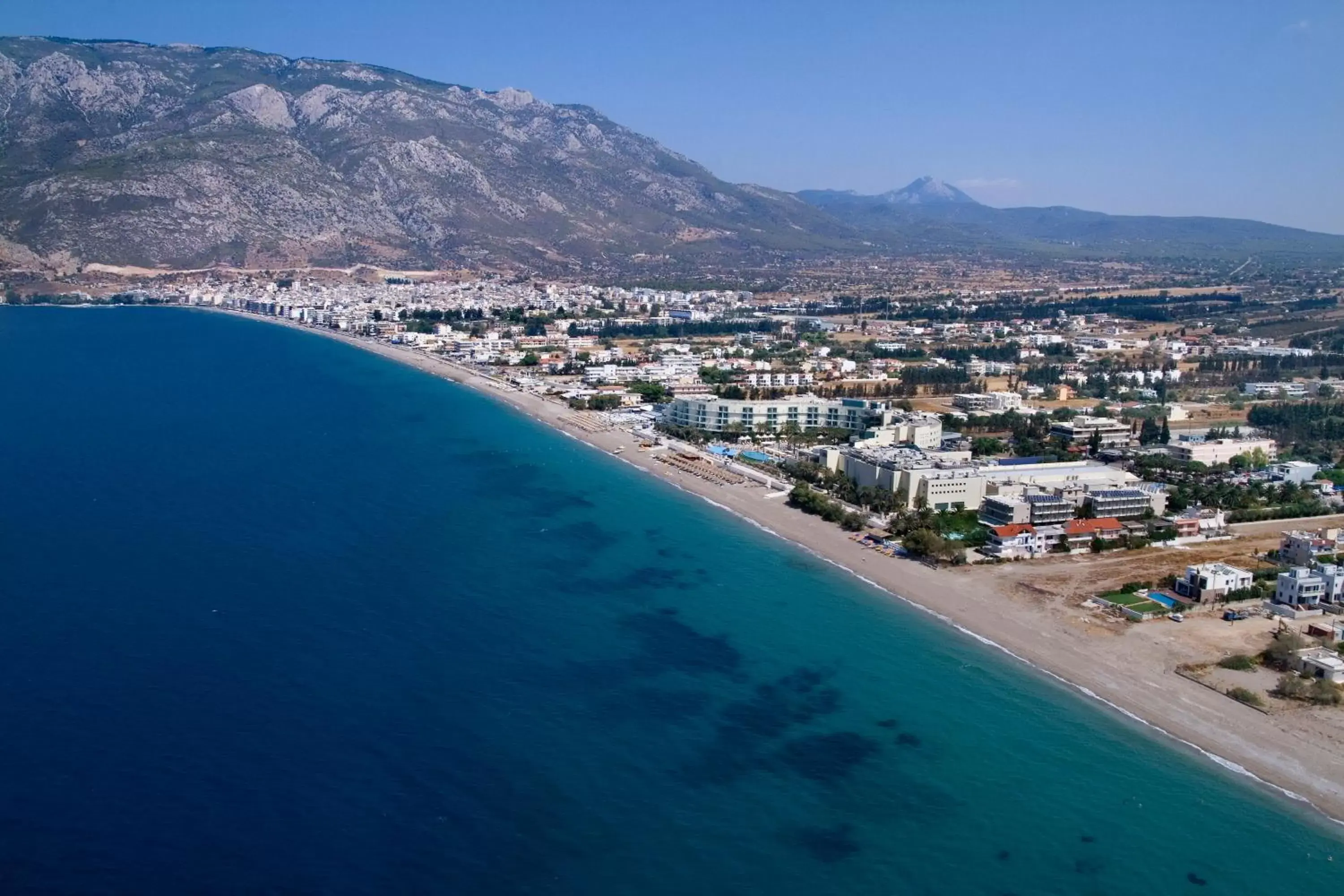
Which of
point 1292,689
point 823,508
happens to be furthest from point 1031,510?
point 1292,689

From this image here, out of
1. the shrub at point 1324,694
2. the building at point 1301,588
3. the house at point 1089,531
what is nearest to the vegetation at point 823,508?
the house at point 1089,531

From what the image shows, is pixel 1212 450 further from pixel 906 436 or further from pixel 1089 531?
pixel 1089 531

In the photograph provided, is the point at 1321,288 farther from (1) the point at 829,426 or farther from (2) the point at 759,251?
(1) the point at 829,426

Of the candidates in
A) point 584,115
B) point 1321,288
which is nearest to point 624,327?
point 1321,288

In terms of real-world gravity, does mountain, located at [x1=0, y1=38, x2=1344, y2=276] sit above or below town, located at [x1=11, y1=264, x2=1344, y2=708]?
above

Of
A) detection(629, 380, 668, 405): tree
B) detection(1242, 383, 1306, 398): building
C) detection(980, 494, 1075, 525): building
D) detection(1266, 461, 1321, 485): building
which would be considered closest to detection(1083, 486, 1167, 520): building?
detection(980, 494, 1075, 525): building

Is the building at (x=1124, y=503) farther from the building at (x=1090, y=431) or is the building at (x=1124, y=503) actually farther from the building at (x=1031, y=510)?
the building at (x=1090, y=431)

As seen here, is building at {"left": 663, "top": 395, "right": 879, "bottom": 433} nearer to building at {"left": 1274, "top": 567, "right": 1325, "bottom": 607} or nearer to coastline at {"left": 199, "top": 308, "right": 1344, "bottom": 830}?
coastline at {"left": 199, "top": 308, "right": 1344, "bottom": 830}
